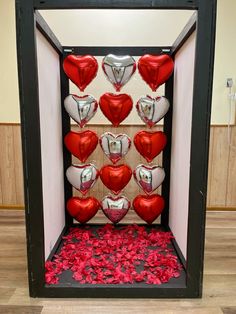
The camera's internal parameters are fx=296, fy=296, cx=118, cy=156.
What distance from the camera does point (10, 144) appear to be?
3266mm

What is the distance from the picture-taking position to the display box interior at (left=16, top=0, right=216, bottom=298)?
1.52 metres

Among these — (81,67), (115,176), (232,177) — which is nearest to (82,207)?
(115,176)

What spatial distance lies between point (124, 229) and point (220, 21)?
2.30 m

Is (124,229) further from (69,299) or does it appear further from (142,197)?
(69,299)

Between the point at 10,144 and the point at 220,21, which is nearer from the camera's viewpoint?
the point at 220,21

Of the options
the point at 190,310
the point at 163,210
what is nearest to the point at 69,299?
the point at 190,310

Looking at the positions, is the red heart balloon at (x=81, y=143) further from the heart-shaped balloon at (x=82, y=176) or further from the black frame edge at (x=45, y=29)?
the black frame edge at (x=45, y=29)

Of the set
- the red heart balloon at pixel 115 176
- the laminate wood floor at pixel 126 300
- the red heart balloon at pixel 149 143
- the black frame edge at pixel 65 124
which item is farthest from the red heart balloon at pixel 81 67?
the laminate wood floor at pixel 126 300

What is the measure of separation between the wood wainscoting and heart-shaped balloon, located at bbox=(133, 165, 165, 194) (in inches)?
30.9

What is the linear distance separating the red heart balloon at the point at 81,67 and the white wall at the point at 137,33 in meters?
1.07

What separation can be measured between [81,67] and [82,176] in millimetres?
809

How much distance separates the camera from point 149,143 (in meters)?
2.24

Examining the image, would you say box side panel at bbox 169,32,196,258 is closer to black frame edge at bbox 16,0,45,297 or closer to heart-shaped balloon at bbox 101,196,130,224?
heart-shaped balloon at bbox 101,196,130,224

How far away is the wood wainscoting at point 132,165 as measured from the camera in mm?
3201
